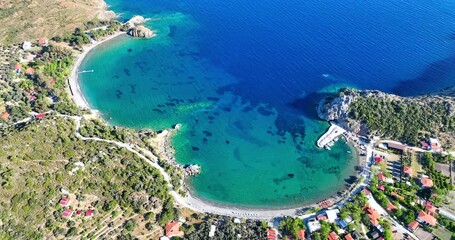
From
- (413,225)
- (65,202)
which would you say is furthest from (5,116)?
(413,225)

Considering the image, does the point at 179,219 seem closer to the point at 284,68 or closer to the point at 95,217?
the point at 95,217

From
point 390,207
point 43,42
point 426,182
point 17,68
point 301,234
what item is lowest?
point 17,68

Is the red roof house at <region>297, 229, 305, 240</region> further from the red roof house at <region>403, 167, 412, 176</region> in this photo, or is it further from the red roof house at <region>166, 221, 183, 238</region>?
the red roof house at <region>403, 167, 412, 176</region>

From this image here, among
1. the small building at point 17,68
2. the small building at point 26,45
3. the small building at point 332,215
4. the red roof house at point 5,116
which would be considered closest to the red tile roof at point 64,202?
the red roof house at point 5,116

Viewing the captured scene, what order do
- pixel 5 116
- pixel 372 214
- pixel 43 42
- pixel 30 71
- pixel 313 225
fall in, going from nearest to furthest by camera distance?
pixel 313 225, pixel 372 214, pixel 5 116, pixel 30 71, pixel 43 42

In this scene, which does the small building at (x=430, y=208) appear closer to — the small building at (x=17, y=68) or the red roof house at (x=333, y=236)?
the red roof house at (x=333, y=236)

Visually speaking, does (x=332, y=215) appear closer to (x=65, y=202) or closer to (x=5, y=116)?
(x=65, y=202)

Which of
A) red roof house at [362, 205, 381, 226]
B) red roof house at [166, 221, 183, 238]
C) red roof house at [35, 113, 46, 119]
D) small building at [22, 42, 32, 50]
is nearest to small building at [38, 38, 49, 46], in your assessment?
small building at [22, 42, 32, 50]
